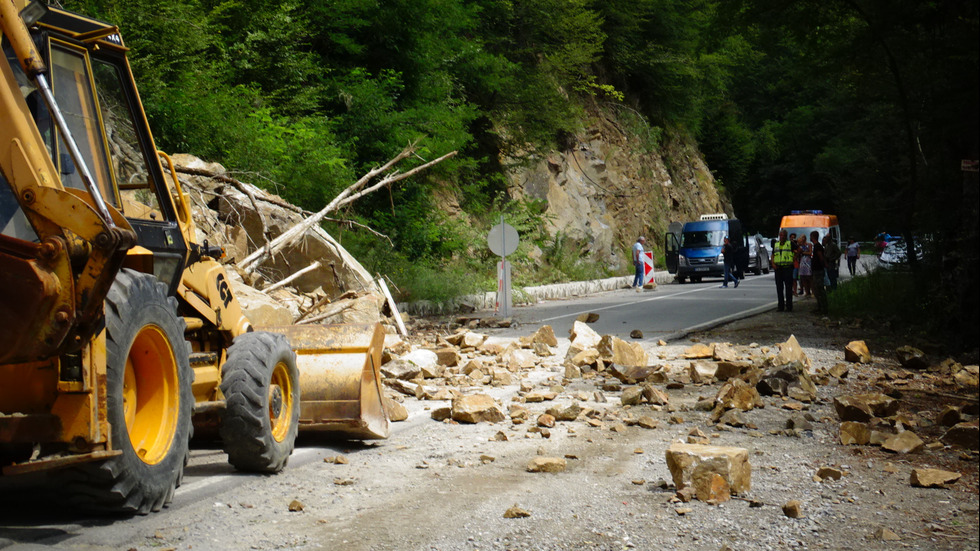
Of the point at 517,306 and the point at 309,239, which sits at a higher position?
the point at 309,239

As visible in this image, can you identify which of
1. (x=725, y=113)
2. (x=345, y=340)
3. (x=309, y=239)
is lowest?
(x=345, y=340)

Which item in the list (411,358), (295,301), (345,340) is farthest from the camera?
(295,301)

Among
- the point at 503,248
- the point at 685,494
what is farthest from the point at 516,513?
the point at 503,248

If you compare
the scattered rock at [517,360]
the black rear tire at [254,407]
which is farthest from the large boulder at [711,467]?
the scattered rock at [517,360]

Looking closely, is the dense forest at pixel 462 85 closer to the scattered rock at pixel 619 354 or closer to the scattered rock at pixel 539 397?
the scattered rock at pixel 619 354

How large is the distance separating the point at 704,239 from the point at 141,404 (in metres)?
37.4

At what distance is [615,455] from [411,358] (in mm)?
5233

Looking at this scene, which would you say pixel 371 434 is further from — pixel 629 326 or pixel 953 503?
pixel 629 326

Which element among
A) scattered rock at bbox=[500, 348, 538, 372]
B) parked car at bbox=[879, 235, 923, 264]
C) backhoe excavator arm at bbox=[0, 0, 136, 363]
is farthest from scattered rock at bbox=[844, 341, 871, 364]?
backhoe excavator arm at bbox=[0, 0, 136, 363]

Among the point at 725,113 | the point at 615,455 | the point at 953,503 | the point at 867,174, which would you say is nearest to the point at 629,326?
the point at 867,174

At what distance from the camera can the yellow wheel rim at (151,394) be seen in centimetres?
507

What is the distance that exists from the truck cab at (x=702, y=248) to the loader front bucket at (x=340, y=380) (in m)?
32.6

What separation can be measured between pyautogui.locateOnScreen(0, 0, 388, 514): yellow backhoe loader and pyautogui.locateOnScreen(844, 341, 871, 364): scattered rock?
8755 millimetres

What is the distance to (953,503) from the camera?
5.34m
